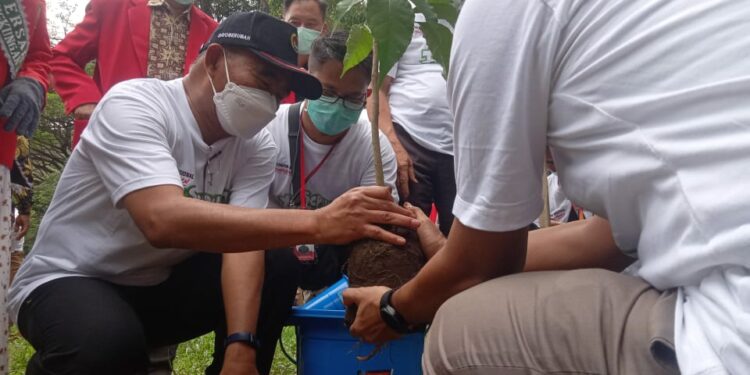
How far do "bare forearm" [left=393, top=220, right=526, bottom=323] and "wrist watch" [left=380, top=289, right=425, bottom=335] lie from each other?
0.04m

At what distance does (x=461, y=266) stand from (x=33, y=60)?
1992 mm

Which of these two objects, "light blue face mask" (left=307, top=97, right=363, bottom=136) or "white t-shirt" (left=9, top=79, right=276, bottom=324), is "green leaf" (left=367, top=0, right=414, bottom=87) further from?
"light blue face mask" (left=307, top=97, right=363, bottom=136)

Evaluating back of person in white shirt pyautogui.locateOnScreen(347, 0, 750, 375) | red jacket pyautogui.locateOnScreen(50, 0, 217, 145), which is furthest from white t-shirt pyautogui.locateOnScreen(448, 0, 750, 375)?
red jacket pyautogui.locateOnScreen(50, 0, 217, 145)

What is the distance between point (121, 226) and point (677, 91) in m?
1.57

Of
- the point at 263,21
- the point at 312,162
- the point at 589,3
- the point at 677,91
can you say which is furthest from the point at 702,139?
the point at 312,162

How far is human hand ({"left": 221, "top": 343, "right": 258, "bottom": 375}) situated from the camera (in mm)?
1883

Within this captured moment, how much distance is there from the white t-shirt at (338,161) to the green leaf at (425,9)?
0.88 meters

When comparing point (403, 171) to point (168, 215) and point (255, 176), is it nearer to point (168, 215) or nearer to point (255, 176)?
point (255, 176)

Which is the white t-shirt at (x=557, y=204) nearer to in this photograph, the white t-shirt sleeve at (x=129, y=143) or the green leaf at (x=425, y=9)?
the green leaf at (x=425, y=9)

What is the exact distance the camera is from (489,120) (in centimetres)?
120

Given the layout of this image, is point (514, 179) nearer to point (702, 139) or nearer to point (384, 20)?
point (702, 139)

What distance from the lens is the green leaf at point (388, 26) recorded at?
5.31 ft

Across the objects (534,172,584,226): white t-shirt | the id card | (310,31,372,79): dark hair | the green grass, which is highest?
(310,31,372,79): dark hair

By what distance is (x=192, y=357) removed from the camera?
3213 mm
